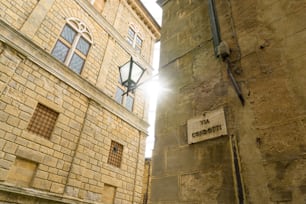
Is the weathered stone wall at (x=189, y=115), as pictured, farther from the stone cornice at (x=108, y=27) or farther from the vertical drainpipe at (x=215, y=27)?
the stone cornice at (x=108, y=27)

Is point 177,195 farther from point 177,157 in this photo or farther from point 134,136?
point 134,136

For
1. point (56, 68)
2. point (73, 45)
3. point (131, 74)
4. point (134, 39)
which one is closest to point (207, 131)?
point (131, 74)

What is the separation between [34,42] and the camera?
25.1ft

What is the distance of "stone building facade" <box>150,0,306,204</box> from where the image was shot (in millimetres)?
1618

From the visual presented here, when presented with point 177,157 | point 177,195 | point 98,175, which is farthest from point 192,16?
point 98,175

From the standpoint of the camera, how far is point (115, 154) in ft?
32.3

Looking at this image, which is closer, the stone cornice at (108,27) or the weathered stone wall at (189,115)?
the weathered stone wall at (189,115)

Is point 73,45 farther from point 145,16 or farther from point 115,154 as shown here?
point 145,16

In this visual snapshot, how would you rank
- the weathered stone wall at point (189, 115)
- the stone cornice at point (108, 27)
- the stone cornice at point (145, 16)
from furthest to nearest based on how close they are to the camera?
the stone cornice at point (145, 16) < the stone cornice at point (108, 27) < the weathered stone wall at point (189, 115)

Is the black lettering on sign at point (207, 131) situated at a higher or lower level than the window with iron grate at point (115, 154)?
lower

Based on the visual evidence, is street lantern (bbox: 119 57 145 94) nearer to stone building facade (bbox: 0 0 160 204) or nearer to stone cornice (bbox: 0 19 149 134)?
stone building facade (bbox: 0 0 160 204)

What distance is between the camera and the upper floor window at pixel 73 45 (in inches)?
353

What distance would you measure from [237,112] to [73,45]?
9748mm

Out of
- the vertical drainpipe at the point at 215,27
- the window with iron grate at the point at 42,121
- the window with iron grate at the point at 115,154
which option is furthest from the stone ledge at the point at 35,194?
the vertical drainpipe at the point at 215,27
